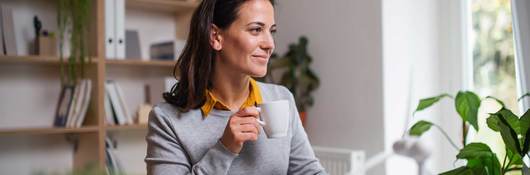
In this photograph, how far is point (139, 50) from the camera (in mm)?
2621

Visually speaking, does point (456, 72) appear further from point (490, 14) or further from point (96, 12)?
point (96, 12)

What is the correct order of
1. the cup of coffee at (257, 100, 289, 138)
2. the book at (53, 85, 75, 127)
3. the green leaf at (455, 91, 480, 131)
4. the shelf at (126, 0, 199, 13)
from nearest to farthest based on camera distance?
the cup of coffee at (257, 100, 289, 138)
the green leaf at (455, 91, 480, 131)
the book at (53, 85, 75, 127)
the shelf at (126, 0, 199, 13)

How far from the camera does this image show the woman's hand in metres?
0.92

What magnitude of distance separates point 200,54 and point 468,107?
914mm

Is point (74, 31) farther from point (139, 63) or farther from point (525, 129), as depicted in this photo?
point (525, 129)

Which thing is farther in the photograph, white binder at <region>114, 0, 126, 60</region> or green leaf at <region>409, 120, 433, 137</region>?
white binder at <region>114, 0, 126, 60</region>

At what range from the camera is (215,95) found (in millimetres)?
1086

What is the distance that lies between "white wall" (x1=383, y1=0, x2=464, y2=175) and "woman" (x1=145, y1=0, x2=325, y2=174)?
126 cm

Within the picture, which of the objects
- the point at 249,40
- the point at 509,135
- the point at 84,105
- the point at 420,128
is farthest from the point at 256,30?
the point at 84,105

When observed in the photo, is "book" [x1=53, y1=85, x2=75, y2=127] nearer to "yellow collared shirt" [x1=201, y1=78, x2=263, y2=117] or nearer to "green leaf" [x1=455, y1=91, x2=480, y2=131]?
"yellow collared shirt" [x1=201, y1=78, x2=263, y2=117]

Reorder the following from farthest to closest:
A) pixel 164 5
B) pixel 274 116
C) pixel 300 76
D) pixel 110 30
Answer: pixel 164 5 < pixel 300 76 < pixel 110 30 < pixel 274 116

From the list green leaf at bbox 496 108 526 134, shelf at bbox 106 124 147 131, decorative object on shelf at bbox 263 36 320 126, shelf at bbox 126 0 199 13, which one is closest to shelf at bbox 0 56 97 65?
shelf at bbox 106 124 147 131

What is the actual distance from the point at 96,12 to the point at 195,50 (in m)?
1.44

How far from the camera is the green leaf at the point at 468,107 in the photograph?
152cm
